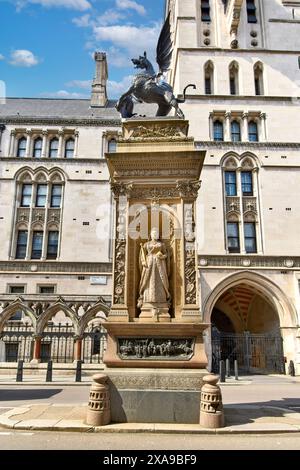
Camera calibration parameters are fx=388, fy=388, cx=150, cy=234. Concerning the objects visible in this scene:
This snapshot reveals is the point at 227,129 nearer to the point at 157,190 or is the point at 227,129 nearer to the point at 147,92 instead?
the point at 147,92

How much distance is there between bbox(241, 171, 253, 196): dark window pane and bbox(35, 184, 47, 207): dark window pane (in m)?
16.0

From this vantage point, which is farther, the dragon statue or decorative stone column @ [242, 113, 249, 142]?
decorative stone column @ [242, 113, 249, 142]

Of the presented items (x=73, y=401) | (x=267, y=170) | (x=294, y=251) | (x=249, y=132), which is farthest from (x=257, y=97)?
(x=73, y=401)

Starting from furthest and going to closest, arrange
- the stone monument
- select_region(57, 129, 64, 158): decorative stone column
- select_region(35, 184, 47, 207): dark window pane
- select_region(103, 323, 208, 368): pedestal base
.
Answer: select_region(57, 129, 64, 158): decorative stone column, select_region(35, 184, 47, 207): dark window pane, the stone monument, select_region(103, 323, 208, 368): pedestal base

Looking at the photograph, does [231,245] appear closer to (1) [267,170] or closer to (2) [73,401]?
(1) [267,170]

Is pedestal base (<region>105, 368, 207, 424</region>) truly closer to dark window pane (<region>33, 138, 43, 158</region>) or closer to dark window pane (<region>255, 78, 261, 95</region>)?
dark window pane (<region>33, 138, 43, 158</region>)

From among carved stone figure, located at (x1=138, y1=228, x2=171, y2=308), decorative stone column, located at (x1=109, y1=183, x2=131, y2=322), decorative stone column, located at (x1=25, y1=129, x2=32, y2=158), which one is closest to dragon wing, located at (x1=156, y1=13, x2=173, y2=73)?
decorative stone column, located at (x1=109, y1=183, x2=131, y2=322)

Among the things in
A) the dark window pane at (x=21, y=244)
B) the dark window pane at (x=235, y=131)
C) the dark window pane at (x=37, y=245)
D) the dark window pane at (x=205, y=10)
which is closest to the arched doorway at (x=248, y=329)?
the dark window pane at (x=235, y=131)

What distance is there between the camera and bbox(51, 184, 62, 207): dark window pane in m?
31.7

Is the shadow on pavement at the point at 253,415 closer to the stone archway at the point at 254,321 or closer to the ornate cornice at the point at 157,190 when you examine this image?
the ornate cornice at the point at 157,190

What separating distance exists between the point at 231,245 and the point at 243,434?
22.9 meters

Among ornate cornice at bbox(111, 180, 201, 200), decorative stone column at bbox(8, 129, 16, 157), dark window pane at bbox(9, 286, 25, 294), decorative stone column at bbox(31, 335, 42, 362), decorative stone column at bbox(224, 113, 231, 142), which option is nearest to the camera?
ornate cornice at bbox(111, 180, 201, 200)

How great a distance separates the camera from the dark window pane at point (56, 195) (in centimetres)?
3171

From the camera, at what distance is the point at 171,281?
370 inches
